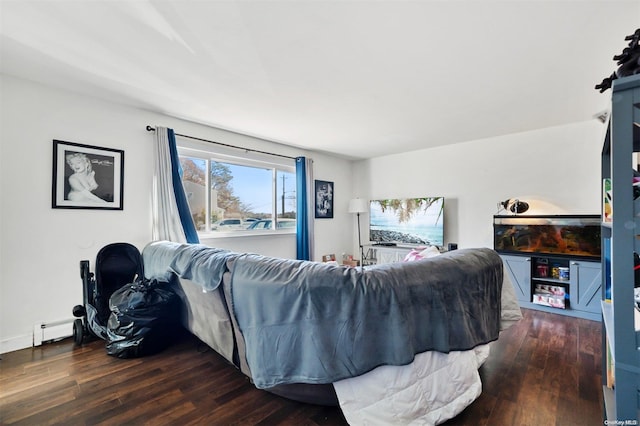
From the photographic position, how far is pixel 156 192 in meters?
3.22

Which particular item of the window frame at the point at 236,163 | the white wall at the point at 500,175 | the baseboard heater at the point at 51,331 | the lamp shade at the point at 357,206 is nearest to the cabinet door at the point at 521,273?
the white wall at the point at 500,175

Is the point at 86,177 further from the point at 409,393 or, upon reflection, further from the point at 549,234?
the point at 549,234

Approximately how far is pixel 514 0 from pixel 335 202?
13.9 ft

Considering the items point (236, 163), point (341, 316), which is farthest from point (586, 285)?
point (236, 163)

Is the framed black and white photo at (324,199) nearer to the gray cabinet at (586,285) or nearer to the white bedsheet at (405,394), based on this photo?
the gray cabinet at (586,285)

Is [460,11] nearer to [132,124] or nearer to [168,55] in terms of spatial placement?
[168,55]

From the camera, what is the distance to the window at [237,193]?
3.76 metres

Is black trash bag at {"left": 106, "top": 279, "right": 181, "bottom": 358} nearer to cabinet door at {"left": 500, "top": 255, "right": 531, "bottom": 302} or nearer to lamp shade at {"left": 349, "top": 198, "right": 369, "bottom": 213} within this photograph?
lamp shade at {"left": 349, "top": 198, "right": 369, "bottom": 213}

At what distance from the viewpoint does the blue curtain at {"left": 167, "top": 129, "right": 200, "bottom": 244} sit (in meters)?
3.31

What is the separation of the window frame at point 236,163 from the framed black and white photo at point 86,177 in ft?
2.62

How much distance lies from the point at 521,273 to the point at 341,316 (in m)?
3.33

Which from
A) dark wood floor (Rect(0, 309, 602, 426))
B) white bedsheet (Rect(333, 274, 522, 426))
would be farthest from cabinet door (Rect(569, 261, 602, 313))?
white bedsheet (Rect(333, 274, 522, 426))

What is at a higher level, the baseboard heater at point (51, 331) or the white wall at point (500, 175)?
the white wall at point (500, 175)

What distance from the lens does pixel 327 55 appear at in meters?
2.08
